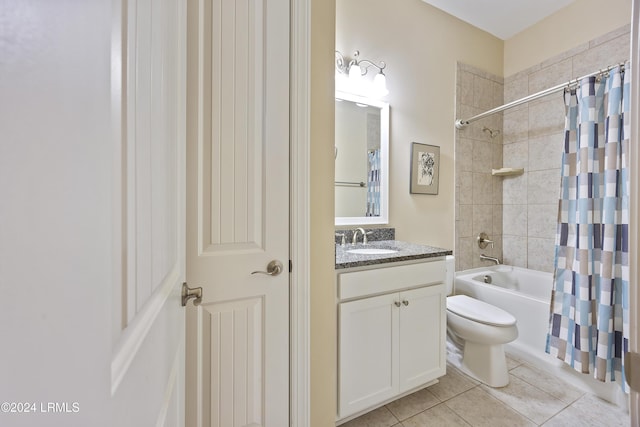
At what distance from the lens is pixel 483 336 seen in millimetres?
1564

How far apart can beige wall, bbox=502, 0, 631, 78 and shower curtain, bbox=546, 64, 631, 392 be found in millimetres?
735

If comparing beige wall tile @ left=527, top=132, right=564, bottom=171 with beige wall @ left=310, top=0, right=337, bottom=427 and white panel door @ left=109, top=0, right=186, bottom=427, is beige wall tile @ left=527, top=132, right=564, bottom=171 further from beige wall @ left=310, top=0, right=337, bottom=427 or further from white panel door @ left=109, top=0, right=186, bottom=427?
white panel door @ left=109, top=0, right=186, bottom=427

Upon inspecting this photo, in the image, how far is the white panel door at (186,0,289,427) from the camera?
2.77 ft

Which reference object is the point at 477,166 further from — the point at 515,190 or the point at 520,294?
the point at 520,294

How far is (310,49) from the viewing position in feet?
3.19

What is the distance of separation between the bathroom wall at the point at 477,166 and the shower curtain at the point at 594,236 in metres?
0.69

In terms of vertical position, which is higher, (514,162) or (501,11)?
(501,11)

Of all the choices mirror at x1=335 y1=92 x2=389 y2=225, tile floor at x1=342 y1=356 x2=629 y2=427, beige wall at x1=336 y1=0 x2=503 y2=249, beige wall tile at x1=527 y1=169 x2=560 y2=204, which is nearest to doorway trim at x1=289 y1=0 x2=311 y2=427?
tile floor at x1=342 y1=356 x2=629 y2=427

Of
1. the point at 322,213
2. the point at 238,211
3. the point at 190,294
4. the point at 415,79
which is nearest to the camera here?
the point at 190,294

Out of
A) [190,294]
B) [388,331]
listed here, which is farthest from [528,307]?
[190,294]

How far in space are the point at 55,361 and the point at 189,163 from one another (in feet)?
2.54

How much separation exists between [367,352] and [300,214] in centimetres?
82

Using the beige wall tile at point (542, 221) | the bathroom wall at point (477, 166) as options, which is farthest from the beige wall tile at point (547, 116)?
the beige wall tile at point (542, 221)

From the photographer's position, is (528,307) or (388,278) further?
(528,307)
